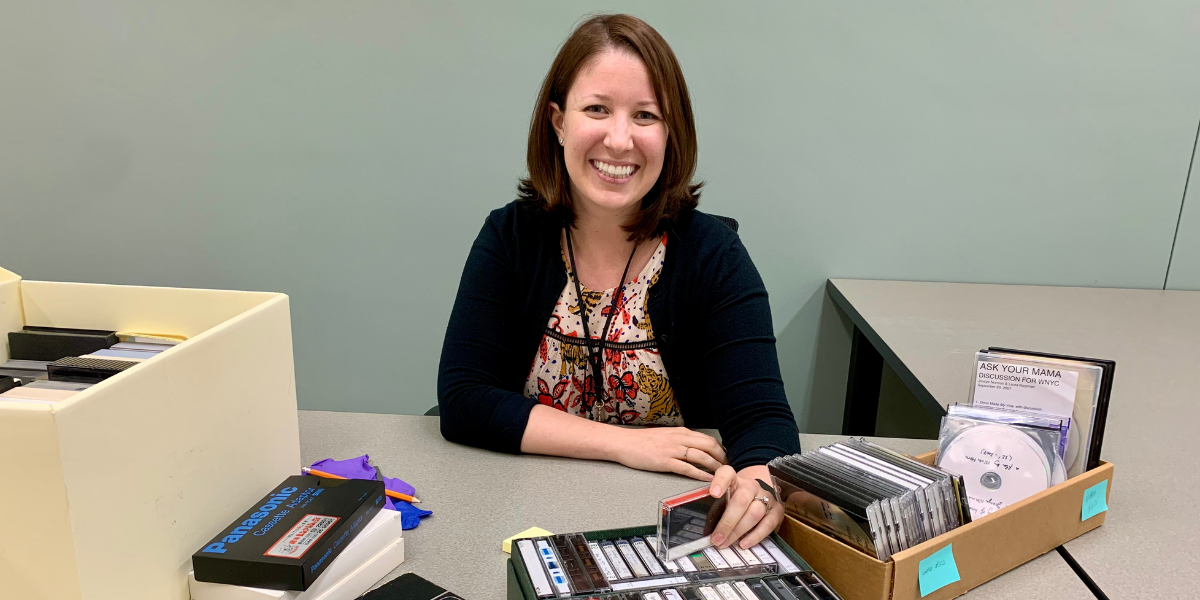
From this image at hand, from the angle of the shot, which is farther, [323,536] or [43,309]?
[43,309]

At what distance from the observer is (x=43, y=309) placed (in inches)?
44.4

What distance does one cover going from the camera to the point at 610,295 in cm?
147

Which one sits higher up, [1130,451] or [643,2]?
[643,2]

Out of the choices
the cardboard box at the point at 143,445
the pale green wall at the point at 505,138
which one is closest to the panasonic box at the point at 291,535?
the cardboard box at the point at 143,445

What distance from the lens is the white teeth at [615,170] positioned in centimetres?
140

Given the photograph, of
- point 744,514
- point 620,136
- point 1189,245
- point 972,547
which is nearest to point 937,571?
point 972,547

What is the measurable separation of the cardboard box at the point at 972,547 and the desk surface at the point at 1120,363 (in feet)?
0.19

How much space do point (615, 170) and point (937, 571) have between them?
2.74 ft

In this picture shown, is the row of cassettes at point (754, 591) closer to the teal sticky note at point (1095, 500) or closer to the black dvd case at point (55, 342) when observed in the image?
the teal sticky note at point (1095, 500)

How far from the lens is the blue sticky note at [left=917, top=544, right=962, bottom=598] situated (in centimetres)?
85

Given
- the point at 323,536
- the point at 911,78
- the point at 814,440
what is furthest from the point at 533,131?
the point at 911,78

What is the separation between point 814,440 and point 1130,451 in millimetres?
512

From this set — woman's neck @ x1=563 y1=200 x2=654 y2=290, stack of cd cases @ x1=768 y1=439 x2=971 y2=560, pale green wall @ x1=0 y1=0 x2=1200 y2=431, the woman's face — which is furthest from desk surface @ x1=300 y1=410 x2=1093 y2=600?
pale green wall @ x1=0 y1=0 x2=1200 y2=431

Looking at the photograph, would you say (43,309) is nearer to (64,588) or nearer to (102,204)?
(64,588)
